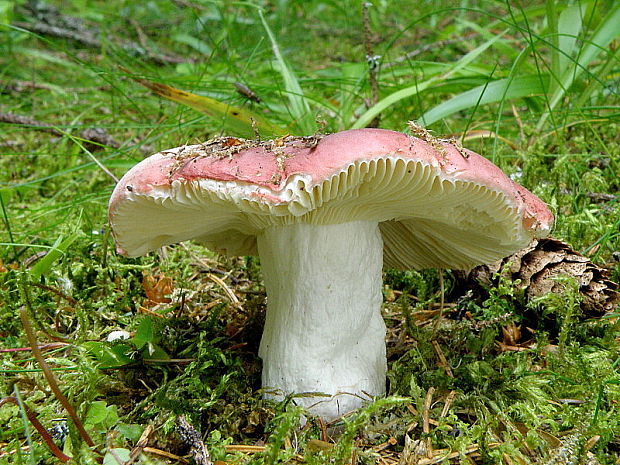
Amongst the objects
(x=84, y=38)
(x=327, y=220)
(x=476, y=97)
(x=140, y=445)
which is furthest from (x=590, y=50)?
(x=84, y=38)

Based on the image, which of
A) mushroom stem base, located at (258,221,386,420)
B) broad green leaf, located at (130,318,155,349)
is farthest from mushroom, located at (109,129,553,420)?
broad green leaf, located at (130,318,155,349)

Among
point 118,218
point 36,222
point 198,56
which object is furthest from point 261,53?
point 118,218

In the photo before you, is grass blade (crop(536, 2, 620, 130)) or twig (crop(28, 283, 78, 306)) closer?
twig (crop(28, 283, 78, 306))

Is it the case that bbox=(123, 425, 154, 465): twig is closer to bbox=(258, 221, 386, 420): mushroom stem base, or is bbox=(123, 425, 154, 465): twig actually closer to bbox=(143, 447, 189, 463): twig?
bbox=(143, 447, 189, 463): twig

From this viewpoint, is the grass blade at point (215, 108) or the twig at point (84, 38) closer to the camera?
the grass blade at point (215, 108)

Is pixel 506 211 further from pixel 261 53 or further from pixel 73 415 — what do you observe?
pixel 261 53

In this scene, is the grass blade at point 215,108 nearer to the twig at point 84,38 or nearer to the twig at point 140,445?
the twig at point 140,445

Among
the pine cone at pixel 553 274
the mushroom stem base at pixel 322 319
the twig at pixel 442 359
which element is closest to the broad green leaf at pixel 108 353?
the mushroom stem base at pixel 322 319
